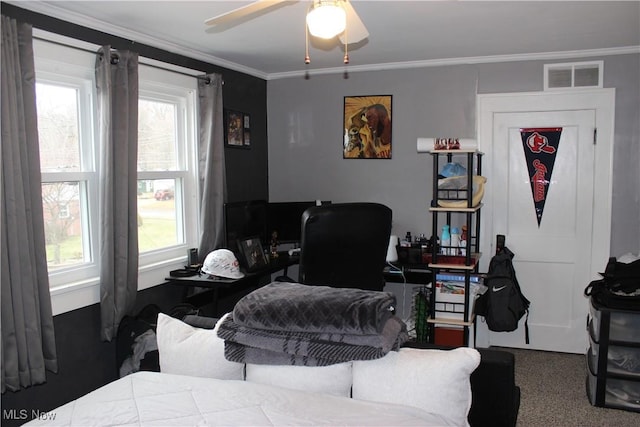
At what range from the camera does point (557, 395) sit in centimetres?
345

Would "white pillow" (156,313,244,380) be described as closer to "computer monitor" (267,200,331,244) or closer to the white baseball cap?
the white baseball cap

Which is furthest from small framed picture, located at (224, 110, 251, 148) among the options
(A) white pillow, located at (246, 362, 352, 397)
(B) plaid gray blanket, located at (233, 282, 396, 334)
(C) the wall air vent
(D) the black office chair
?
(A) white pillow, located at (246, 362, 352, 397)

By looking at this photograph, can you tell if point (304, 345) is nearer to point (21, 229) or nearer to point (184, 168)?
point (21, 229)

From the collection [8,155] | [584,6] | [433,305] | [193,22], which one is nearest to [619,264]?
[433,305]

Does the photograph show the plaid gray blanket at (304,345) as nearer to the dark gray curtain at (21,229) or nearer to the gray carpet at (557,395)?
the dark gray curtain at (21,229)

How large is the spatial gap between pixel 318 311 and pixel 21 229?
63.4 inches

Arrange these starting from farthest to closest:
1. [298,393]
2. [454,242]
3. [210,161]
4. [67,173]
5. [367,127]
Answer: [367,127] → [210,161] → [454,242] → [67,173] → [298,393]

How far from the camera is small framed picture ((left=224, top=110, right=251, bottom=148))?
4.24m

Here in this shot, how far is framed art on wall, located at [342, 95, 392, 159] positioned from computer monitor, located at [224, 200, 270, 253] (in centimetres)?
95

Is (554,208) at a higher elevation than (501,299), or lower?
higher

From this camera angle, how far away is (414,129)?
14.4 feet

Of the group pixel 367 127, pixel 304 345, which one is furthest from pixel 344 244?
pixel 367 127

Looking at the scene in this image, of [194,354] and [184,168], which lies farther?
[184,168]

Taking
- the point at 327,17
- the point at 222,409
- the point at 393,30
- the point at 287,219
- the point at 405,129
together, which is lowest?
the point at 222,409
